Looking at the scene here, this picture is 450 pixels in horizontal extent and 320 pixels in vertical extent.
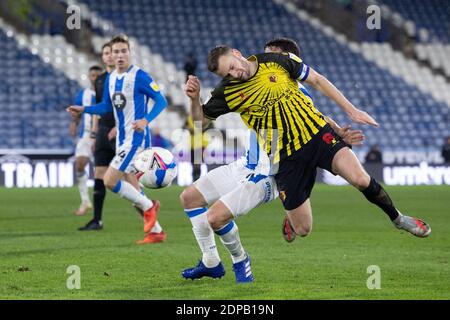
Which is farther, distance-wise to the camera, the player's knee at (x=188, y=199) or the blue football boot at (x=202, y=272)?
the blue football boot at (x=202, y=272)

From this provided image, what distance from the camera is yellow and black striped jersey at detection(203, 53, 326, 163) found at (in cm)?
681

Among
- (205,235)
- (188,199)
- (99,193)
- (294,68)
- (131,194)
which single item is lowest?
(99,193)

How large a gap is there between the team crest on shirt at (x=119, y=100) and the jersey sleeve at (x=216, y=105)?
3517 millimetres

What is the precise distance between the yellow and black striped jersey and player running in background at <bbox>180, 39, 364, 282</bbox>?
0.51 ft

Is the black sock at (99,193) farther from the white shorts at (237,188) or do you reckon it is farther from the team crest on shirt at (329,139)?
the team crest on shirt at (329,139)

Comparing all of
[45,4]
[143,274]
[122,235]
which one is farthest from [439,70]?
[143,274]

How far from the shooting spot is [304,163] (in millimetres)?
6883

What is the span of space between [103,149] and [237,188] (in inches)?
195

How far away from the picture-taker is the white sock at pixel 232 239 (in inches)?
274

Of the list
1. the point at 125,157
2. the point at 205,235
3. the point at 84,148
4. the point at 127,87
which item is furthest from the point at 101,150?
the point at 205,235

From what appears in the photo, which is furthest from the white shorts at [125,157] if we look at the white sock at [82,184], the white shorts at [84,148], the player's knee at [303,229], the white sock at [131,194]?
the white sock at [82,184]

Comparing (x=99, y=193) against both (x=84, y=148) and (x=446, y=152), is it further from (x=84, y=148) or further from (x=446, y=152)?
(x=446, y=152)

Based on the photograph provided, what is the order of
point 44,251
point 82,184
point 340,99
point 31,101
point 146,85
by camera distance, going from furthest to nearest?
point 31,101
point 82,184
point 146,85
point 44,251
point 340,99

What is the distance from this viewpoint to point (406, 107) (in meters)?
30.0
